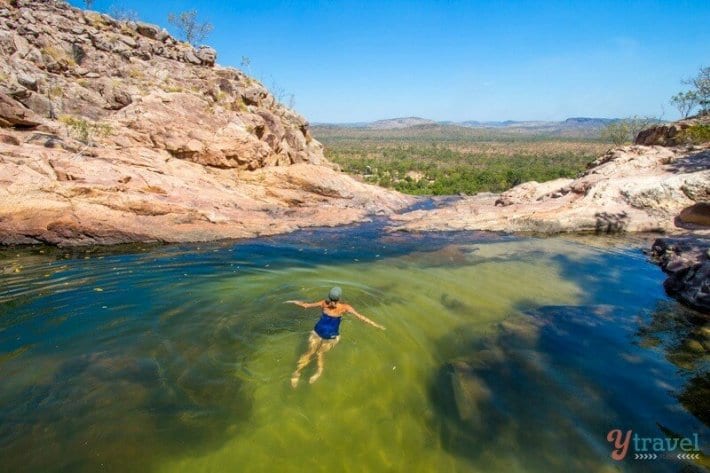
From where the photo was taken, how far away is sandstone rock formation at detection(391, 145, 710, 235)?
48.8 ft

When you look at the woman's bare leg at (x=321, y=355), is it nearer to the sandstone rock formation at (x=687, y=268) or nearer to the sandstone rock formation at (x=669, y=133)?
the sandstone rock formation at (x=687, y=268)

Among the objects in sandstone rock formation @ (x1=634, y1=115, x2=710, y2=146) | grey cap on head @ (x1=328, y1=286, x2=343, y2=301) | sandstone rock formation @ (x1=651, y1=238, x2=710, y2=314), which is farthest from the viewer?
sandstone rock formation @ (x1=634, y1=115, x2=710, y2=146)

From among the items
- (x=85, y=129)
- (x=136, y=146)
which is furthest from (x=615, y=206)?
(x=85, y=129)

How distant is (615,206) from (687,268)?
718cm

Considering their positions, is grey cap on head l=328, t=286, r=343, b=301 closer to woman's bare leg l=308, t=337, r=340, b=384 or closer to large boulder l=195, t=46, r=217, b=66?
woman's bare leg l=308, t=337, r=340, b=384

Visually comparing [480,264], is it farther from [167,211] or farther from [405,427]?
[167,211]

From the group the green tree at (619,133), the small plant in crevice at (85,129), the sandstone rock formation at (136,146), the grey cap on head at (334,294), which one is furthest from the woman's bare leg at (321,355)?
the green tree at (619,133)

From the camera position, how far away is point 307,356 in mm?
6055

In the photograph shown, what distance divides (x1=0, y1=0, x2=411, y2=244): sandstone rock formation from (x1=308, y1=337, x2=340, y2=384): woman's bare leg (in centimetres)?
815

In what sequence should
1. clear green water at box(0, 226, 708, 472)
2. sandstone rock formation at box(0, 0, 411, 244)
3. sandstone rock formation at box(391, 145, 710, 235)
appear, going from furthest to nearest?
sandstone rock formation at box(391, 145, 710, 235) < sandstone rock formation at box(0, 0, 411, 244) < clear green water at box(0, 226, 708, 472)

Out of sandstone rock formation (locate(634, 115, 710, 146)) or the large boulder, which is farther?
the large boulder

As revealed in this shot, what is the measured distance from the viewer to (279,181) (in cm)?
1906

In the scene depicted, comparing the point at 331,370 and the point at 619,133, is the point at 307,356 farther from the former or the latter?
the point at 619,133

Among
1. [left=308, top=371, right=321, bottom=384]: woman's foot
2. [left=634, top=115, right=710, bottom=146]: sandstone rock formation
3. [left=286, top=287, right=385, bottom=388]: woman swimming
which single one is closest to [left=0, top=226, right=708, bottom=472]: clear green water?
[left=308, top=371, right=321, bottom=384]: woman's foot
